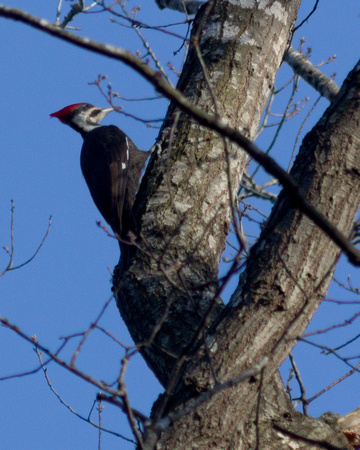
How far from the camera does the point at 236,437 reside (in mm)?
2059

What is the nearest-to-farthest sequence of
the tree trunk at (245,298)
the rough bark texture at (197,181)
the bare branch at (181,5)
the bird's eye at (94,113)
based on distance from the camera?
the tree trunk at (245,298)
the rough bark texture at (197,181)
the bare branch at (181,5)
the bird's eye at (94,113)

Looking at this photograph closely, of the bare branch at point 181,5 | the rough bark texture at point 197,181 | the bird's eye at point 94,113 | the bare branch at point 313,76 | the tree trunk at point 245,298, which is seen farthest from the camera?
the bird's eye at point 94,113

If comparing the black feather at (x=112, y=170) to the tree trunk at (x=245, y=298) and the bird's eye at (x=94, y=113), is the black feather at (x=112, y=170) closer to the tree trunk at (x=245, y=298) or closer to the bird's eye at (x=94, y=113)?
the bird's eye at (x=94, y=113)

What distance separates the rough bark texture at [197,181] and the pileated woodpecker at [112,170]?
0.85 meters

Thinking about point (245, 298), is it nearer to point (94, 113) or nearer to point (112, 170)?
point (112, 170)

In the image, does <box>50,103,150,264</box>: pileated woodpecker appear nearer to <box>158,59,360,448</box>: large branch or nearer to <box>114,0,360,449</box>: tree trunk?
<box>114,0,360,449</box>: tree trunk

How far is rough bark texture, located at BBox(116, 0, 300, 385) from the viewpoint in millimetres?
2752

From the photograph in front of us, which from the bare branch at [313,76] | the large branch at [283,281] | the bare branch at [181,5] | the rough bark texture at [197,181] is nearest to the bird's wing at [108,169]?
the rough bark texture at [197,181]

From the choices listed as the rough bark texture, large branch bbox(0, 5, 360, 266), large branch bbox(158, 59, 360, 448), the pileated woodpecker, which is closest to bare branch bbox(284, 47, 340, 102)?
the rough bark texture

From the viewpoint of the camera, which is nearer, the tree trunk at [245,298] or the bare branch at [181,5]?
the tree trunk at [245,298]

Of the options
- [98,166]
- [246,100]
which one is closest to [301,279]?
[246,100]

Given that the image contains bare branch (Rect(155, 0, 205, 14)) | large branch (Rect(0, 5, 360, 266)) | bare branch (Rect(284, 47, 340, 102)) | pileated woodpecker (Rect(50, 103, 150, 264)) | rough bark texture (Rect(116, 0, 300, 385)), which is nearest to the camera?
large branch (Rect(0, 5, 360, 266))

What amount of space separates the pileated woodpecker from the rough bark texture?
0.85m

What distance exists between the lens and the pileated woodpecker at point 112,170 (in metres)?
4.34
